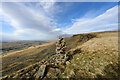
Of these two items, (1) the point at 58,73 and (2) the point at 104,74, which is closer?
(2) the point at 104,74

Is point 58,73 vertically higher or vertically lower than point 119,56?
lower

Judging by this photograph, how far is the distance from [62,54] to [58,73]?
15.4 feet

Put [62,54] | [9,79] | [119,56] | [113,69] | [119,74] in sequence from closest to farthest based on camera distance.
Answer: [119,74] → [113,69] → [9,79] → [119,56] → [62,54]

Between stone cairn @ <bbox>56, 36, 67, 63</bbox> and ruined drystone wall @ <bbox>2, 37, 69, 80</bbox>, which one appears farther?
stone cairn @ <bbox>56, 36, 67, 63</bbox>

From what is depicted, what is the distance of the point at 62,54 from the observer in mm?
11648

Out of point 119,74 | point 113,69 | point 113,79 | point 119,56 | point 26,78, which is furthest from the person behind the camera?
point 119,56

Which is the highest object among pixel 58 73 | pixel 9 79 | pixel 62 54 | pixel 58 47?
pixel 58 47

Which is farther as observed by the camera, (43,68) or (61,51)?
(61,51)

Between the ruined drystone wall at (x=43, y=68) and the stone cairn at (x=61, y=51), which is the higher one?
the stone cairn at (x=61, y=51)

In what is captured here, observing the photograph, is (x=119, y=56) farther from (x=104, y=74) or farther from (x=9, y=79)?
(x=9, y=79)

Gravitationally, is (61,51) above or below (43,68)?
above

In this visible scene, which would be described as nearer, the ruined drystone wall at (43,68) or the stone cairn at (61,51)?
the ruined drystone wall at (43,68)

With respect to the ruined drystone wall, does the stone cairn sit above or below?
above

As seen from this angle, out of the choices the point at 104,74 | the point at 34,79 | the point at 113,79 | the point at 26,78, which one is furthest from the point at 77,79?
the point at 26,78
